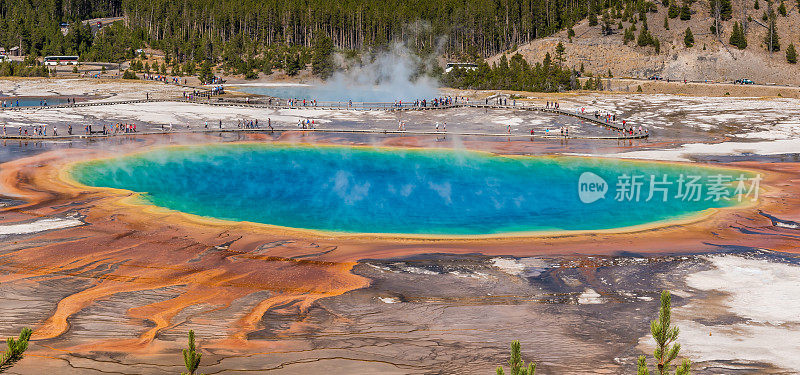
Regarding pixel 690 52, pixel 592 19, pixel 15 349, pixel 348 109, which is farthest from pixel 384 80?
pixel 15 349

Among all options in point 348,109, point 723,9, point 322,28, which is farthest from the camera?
point 322,28

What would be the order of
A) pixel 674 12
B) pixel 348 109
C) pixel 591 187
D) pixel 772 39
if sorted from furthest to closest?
pixel 674 12 → pixel 772 39 → pixel 348 109 → pixel 591 187

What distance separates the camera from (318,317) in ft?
67.2

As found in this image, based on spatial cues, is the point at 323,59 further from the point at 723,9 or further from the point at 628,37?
the point at 723,9

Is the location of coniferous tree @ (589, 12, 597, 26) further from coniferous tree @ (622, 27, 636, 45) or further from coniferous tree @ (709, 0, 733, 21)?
coniferous tree @ (709, 0, 733, 21)

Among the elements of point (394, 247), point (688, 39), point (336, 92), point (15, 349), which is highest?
point (688, 39)

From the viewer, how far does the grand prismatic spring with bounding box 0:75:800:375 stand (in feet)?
59.8

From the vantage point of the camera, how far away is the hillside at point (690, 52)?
111m

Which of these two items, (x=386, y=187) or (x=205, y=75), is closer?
(x=386, y=187)

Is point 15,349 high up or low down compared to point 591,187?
up

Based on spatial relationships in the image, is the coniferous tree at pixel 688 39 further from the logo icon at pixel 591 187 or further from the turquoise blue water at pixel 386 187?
the logo icon at pixel 591 187

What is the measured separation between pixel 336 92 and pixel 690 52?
56752 mm

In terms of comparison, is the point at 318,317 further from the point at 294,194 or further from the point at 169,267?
the point at 294,194

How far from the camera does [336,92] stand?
103 m
